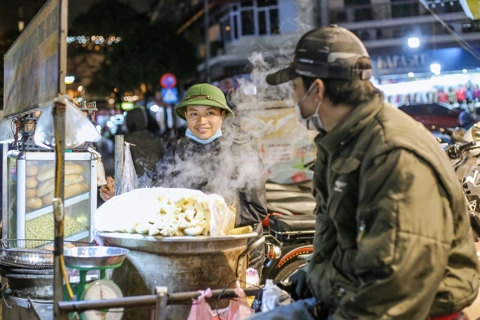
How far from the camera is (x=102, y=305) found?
10.1 feet

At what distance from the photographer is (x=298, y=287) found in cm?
333

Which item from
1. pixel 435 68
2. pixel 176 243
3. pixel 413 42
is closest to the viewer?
pixel 176 243

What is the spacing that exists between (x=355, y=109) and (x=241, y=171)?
2.54m

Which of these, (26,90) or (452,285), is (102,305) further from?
(26,90)

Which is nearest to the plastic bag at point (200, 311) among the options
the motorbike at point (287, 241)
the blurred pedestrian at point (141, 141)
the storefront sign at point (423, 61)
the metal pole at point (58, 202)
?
the metal pole at point (58, 202)

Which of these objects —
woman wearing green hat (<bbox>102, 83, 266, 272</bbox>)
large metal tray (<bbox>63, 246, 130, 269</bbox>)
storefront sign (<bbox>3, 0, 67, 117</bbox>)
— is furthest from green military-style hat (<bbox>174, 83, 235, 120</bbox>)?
large metal tray (<bbox>63, 246, 130, 269</bbox>)

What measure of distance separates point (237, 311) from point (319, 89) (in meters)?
1.69

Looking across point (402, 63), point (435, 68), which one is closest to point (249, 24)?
point (435, 68)

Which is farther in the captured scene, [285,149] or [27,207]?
[285,149]

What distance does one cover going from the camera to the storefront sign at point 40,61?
3283 mm

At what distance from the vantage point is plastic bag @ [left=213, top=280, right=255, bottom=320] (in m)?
3.69

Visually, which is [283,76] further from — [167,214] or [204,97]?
[204,97]

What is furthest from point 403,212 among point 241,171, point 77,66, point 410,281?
point 77,66

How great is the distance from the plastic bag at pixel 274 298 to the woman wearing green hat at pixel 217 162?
5.63ft
